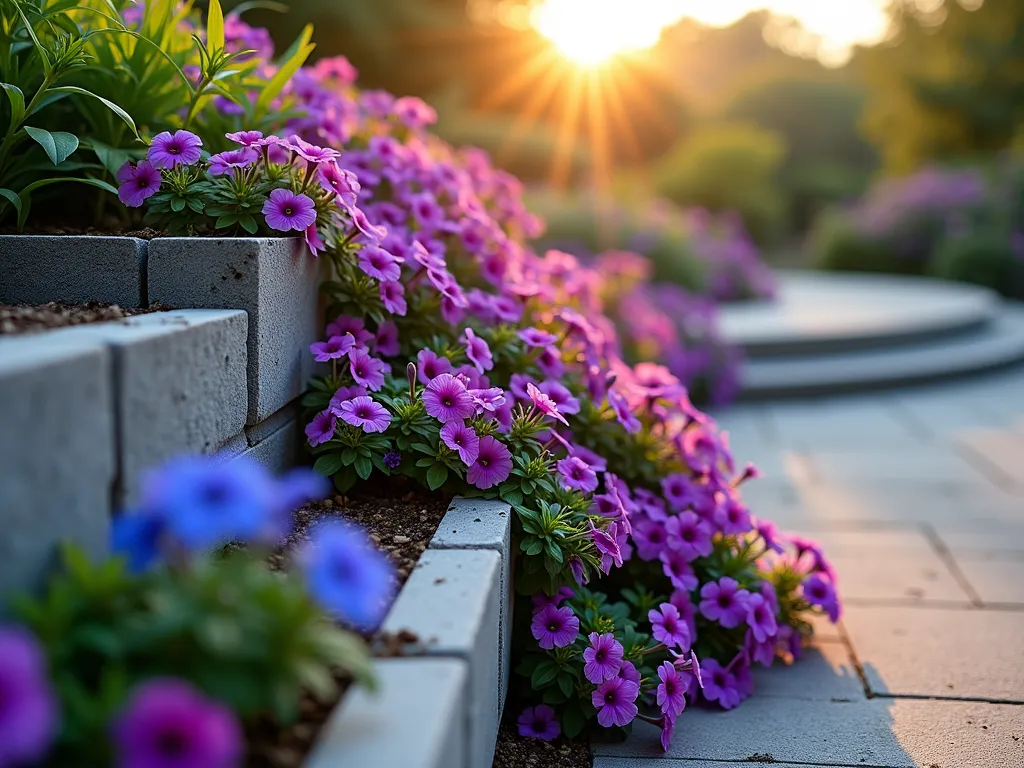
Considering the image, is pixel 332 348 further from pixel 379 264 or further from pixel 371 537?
pixel 371 537

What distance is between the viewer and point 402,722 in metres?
1.09

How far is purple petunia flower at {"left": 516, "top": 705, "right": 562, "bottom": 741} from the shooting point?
1.86 meters

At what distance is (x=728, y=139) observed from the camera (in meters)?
16.6

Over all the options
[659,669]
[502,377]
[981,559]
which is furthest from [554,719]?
[981,559]

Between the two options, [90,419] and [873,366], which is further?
[873,366]

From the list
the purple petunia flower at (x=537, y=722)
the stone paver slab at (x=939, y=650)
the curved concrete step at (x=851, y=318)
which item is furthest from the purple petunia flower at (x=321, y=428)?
the curved concrete step at (x=851, y=318)

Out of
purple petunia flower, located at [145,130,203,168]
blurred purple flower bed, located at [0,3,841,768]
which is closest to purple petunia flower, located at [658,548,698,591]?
blurred purple flower bed, located at [0,3,841,768]

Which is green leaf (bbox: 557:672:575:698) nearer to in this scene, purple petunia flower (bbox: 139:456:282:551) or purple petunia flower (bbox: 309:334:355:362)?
purple petunia flower (bbox: 309:334:355:362)

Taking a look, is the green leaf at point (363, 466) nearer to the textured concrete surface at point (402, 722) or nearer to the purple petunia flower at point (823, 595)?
the textured concrete surface at point (402, 722)

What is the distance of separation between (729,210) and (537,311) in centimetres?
1479

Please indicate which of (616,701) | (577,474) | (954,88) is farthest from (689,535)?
(954,88)

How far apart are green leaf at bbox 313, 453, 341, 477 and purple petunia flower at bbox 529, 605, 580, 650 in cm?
50

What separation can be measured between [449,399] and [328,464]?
286mm

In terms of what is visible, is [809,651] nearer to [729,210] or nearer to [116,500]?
[116,500]
